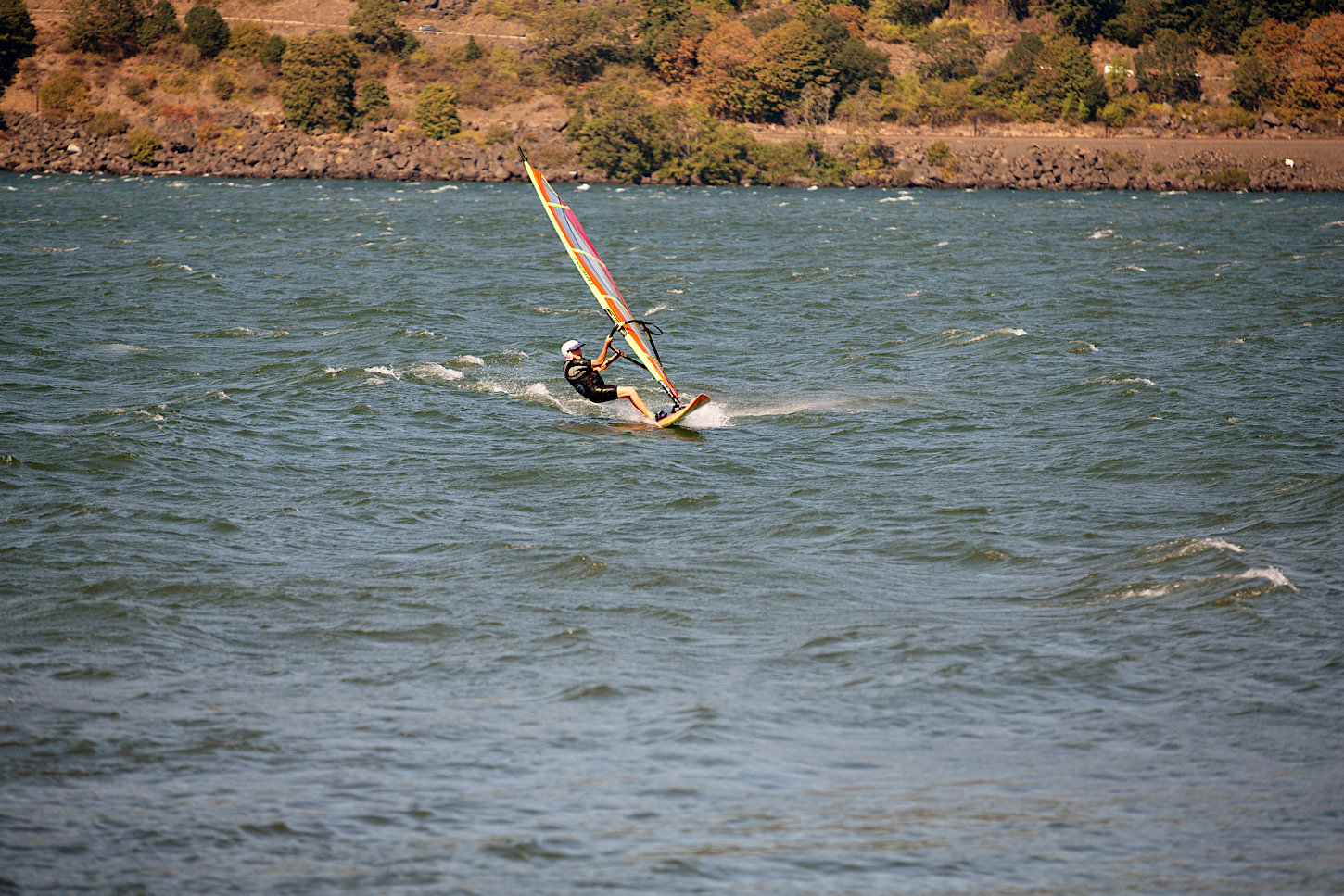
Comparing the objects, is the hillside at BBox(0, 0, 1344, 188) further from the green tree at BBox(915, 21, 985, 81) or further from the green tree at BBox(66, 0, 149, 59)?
the green tree at BBox(66, 0, 149, 59)

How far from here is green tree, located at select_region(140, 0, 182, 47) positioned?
110 metres

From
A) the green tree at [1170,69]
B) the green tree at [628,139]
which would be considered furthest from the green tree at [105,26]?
the green tree at [1170,69]

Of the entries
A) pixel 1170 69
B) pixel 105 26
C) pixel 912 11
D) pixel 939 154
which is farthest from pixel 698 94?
pixel 105 26

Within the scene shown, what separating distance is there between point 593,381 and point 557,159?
8179 centimetres

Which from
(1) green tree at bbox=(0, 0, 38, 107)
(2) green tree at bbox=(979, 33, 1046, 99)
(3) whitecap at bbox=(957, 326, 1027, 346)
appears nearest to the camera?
(3) whitecap at bbox=(957, 326, 1027, 346)

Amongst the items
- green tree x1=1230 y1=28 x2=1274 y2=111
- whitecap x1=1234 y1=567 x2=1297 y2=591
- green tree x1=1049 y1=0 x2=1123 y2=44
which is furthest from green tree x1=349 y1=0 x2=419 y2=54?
whitecap x1=1234 y1=567 x2=1297 y2=591

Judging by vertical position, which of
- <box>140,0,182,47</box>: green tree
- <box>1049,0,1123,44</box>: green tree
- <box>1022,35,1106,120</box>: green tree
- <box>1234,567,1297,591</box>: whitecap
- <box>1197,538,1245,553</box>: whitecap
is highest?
<box>1049,0,1123,44</box>: green tree

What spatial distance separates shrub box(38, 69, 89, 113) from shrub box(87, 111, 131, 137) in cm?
540

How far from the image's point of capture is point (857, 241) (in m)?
51.4

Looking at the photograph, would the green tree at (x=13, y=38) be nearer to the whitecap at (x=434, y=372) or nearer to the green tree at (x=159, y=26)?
the green tree at (x=159, y=26)

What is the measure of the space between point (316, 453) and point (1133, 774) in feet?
41.4

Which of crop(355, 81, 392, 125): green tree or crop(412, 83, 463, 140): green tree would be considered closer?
crop(412, 83, 463, 140): green tree

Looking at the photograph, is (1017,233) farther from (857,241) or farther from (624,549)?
(624,549)

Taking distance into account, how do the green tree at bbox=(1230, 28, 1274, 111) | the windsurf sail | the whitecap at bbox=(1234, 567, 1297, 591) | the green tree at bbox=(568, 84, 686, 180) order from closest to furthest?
the whitecap at bbox=(1234, 567, 1297, 591), the windsurf sail, the green tree at bbox=(568, 84, 686, 180), the green tree at bbox=(1230, 28, 1274, 111)
